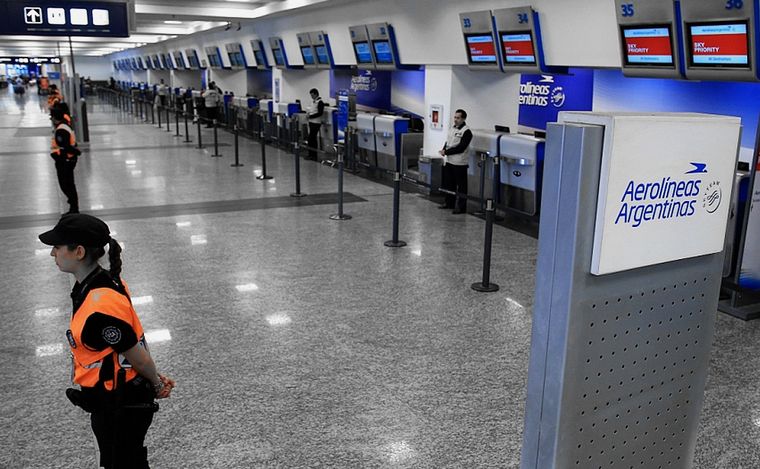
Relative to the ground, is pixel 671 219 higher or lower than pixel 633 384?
higher

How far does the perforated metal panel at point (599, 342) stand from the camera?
163 cm

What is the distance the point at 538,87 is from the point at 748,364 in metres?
7.10

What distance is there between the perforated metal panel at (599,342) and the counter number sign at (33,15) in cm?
1340

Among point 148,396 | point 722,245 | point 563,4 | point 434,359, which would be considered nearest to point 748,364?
point 434,359

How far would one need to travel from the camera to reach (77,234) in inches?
92.8

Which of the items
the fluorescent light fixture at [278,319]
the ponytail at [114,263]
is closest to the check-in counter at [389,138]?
the fluorescent light fixture at [278,319]

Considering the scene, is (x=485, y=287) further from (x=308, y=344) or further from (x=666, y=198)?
(x=666, y=198)

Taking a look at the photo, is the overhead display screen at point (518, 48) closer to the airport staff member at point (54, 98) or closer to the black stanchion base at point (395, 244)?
the black stanchion base at point (395, 244)

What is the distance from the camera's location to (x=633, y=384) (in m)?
1.83

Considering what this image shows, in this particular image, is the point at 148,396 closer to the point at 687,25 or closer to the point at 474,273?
the point at 474,273

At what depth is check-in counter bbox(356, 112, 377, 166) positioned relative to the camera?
13.9 meters

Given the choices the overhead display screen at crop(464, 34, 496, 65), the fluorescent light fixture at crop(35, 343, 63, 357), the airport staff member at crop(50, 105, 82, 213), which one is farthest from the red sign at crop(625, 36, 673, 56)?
the airport staff member at crop(50, 105, 82, 213)

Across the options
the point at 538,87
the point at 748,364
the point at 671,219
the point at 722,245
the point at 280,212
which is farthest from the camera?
the point at 538,87

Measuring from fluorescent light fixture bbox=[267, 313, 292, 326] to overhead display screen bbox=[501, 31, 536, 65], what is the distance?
5.67 m
